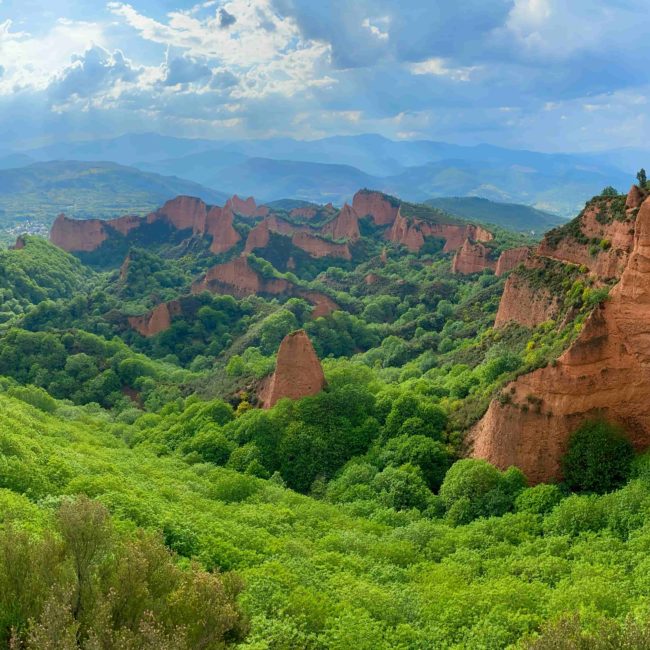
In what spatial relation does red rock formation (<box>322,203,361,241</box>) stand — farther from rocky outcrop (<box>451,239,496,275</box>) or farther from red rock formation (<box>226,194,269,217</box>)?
rocky outcrop (<box>451,239,496,275</box>)

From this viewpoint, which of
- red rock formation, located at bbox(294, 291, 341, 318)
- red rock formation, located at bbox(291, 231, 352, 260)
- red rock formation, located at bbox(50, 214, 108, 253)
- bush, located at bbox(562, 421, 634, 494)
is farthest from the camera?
red rock formation, located at bbox(50, 214, 108, 253)

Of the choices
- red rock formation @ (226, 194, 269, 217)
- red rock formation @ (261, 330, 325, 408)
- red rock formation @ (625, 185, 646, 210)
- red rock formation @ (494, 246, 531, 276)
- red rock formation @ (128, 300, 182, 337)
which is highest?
red rock formation @ (226, 194, 269, 217)

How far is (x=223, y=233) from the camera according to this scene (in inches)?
5049

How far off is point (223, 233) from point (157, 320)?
5735 cm

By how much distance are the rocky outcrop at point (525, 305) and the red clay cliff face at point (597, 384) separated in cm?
873

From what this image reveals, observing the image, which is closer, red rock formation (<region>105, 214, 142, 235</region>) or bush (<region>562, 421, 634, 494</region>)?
bush (<region>562, 421, 634, 494</region>)

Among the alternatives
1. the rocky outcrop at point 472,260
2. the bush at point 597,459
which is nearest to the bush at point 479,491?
the bush at point 597,459

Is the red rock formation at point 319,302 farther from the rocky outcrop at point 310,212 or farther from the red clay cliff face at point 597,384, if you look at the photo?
the rocky outcrop at point 310,212

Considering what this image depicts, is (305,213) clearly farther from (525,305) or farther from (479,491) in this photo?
(479,491)

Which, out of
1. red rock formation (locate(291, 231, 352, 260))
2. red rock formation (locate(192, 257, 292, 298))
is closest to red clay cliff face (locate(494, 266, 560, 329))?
red rock formation (locate(192, 257, 292, 298))

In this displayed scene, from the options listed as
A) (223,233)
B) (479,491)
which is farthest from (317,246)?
(479,491)

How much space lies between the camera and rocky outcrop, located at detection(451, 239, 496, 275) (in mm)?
91500

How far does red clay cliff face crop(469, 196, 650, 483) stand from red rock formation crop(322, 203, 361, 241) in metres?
115

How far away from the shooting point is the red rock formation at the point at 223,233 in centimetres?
12694
